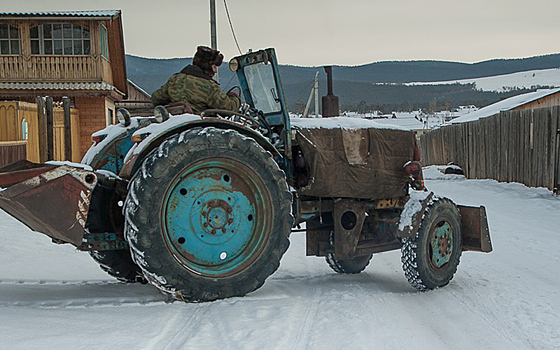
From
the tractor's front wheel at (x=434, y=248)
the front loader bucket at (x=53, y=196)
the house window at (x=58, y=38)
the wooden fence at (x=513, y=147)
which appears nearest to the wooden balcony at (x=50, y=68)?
the house window at (x=58, y=38)

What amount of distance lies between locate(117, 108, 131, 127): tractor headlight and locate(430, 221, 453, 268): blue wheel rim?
10.9ft

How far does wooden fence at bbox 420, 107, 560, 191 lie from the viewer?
51.3 ft

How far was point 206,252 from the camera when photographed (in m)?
5.10

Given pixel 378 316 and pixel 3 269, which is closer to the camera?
pixel 378 316

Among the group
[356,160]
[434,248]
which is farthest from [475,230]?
[356,160]

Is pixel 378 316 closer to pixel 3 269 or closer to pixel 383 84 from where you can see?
pixel 3 269

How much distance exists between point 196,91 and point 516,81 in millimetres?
130708

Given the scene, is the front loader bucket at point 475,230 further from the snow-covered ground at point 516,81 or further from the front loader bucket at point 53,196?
the snow-covered ground at point 516,81

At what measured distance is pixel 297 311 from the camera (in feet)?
16.0

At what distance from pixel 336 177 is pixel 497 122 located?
15.3m

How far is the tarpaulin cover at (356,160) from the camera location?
6.08 meters

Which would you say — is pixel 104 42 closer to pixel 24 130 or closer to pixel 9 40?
pixel 9 40

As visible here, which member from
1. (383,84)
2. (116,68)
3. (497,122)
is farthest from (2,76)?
(383,84)

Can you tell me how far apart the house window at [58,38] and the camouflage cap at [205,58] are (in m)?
22.8
